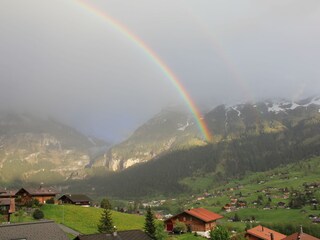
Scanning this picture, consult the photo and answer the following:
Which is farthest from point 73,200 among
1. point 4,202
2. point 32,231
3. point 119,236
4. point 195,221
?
point 32,231

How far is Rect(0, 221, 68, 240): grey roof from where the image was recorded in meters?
48.7

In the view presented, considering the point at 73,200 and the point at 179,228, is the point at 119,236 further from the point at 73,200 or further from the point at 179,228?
the point at 73,200

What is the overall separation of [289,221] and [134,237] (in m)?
145

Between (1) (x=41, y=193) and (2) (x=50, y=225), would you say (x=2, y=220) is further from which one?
(1) (x=41, y=193)

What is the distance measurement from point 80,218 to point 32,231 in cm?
5349

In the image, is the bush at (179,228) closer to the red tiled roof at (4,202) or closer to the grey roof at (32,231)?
the red tiled roof at (4,202)

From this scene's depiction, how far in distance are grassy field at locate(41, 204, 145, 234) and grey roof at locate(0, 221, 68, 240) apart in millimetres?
34477

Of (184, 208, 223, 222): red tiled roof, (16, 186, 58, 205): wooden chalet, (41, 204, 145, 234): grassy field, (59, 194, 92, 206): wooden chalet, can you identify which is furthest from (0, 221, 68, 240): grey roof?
(59, 194, 92, 206): wooden chalet

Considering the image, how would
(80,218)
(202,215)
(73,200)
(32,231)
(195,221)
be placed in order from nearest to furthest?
(32,231) → (80,218) → (195,221) → (202,215) → (73,200)

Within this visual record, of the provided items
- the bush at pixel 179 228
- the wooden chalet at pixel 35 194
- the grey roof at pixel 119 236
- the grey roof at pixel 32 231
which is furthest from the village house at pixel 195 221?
the grey roof at pixel 32 231

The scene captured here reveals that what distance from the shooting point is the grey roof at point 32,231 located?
48.7m

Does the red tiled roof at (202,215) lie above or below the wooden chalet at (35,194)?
below

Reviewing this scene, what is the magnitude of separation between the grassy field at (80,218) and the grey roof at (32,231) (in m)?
34.5

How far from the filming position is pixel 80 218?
339 feet
